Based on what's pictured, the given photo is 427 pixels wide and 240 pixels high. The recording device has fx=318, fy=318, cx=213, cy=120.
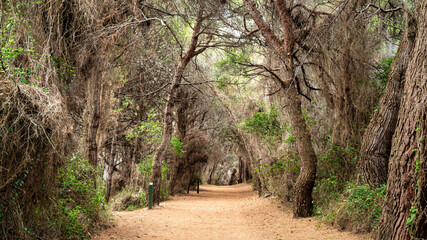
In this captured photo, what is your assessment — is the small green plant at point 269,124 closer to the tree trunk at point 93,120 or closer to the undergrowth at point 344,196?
the undergrowth at point 344,196

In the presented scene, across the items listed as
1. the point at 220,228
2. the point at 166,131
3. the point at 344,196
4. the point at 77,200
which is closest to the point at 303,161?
the point at 344,196

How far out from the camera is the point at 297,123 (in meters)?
8.48

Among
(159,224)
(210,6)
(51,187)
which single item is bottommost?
(159,224)

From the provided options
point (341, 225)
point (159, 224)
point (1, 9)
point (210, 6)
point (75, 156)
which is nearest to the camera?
point (1, 9)

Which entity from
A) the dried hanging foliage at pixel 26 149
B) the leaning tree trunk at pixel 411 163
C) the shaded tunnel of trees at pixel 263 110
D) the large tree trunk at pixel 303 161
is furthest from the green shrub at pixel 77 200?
the large tree trunk at pixel 303 161

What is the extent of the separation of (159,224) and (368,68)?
22.7 feet

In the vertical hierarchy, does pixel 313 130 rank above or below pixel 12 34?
below

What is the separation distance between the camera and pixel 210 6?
9.05 m

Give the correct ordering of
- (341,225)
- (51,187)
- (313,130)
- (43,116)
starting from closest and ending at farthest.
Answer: (43,116) → (51,187) → (341,225) → (313,130)

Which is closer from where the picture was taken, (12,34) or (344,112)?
(12,34)

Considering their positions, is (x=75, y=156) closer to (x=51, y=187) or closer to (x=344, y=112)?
(x=51, y=187)

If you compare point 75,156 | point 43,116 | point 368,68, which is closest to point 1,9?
point 43,116

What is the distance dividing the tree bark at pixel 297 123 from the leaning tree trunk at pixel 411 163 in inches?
151

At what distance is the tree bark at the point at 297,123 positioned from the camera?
8.48 m
